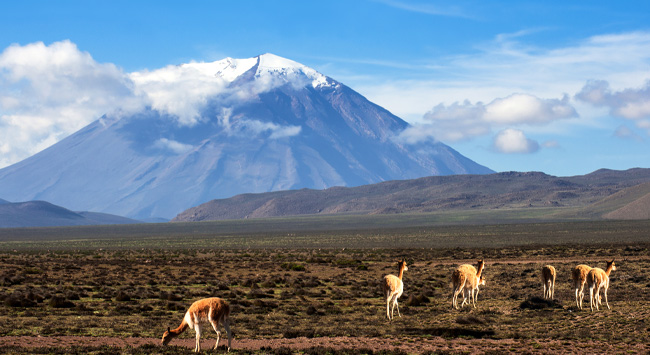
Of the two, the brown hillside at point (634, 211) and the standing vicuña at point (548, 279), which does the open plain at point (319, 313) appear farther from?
the brown hillside at point (634, 211)

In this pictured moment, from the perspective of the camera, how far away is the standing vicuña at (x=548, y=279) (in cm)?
2667

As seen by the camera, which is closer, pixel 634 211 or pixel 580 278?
pixel 580 278

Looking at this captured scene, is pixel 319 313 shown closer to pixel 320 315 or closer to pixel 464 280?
pixel 320 315

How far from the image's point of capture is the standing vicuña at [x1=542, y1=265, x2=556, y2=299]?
26672 millimetres

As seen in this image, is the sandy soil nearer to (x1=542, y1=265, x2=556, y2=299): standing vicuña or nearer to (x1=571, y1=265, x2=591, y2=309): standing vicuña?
(x1=571, y1=265, x2=591, y2=309): standing vicuña

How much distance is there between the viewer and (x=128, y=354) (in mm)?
17422

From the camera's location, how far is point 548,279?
27.0 m

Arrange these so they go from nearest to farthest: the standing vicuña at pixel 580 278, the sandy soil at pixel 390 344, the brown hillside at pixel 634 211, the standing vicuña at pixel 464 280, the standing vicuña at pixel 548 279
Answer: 1. the sandy soil at pixel 390 344
2. the standing vicuña at pixel 580 278
3. the standing vicuña at pixel 464 280
4. the standing vicuña at pixel 548 279
5. the brown hillside at pixel 634 211

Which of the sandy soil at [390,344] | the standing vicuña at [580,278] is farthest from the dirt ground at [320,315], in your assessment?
the standing vicuña at [580,278]

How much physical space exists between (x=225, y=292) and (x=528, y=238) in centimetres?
6074

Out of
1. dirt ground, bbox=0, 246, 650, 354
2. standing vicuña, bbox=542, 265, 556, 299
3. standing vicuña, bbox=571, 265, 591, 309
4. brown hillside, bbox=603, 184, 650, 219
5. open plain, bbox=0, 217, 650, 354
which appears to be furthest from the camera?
brown hillside, bbox=603, 184, 650, 219

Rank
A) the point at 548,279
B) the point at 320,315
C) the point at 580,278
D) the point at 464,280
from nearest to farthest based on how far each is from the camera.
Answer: the point at 580,278 < the point at 464,280 < the point at 320,315 < the point at 548,279

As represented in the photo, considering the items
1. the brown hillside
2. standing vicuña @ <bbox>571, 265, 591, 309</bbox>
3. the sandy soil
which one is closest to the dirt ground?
the sandy soil

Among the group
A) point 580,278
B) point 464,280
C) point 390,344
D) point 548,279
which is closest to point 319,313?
point 464,280
